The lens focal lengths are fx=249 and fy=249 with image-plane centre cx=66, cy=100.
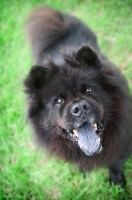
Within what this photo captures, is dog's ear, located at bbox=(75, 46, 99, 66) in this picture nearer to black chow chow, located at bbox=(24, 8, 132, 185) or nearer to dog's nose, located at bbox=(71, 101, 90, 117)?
black chow chow, located at bbox=(24, 8, 132, 185)

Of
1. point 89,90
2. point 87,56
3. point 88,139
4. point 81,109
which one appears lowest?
point 88,139

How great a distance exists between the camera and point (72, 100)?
6.68 feet

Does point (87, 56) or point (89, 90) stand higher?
point (87, 56)

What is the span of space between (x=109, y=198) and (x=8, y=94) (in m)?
2.31

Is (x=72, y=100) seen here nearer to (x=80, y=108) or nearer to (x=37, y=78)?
(x=80, y=108)

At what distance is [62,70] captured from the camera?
215 centimetres

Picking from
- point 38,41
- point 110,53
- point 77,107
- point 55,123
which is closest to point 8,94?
point 38,41

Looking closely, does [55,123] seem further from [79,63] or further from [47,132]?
[79,63]

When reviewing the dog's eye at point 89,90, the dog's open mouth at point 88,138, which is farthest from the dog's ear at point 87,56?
the dog's open mouth at point 88,138

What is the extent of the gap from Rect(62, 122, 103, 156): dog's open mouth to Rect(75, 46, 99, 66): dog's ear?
0.56 metres

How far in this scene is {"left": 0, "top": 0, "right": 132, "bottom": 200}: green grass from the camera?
9.36ft

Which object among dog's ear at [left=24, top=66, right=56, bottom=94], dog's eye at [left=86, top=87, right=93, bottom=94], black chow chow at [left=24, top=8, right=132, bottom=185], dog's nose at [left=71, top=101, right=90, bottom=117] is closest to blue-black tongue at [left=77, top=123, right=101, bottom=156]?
black chow chow at [left=24, top=8, right=132, bottom=185]

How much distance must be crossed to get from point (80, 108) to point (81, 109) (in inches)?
0.4

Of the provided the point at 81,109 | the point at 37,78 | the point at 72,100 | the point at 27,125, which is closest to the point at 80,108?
the point at 81,109
